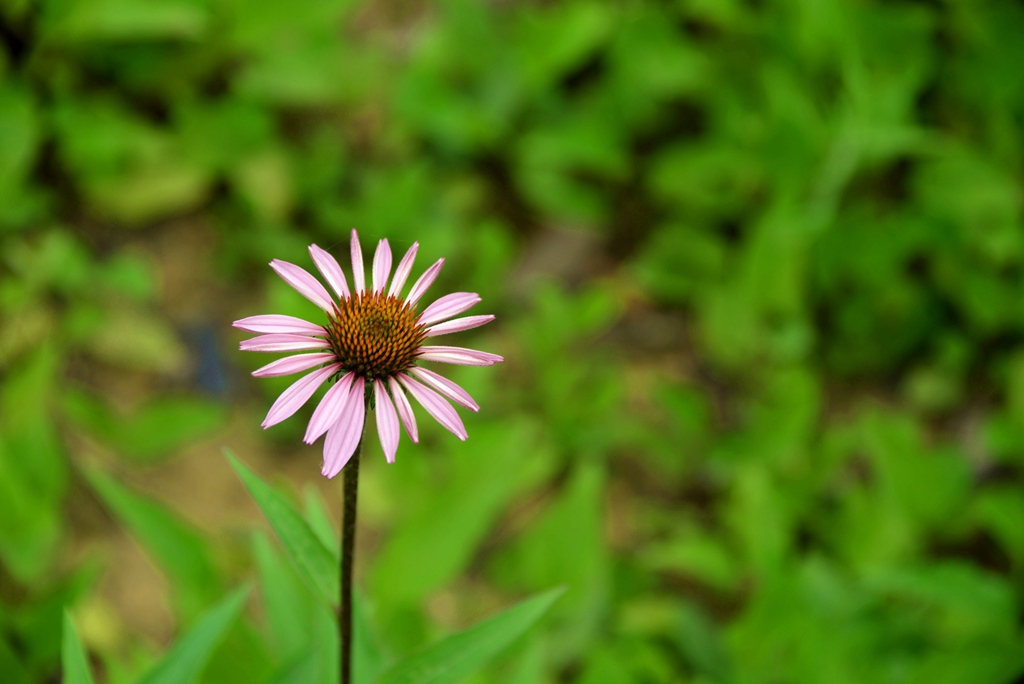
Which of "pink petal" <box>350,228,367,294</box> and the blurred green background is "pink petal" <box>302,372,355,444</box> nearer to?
"pink petal" <box>350,228,367,294</box>

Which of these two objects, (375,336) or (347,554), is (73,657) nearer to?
(347,554)

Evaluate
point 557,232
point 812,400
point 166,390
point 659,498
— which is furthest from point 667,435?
point 166,390

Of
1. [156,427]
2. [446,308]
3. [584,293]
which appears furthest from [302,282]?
[584,293]

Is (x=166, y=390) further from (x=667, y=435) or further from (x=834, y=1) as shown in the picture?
(x=834, y=1)

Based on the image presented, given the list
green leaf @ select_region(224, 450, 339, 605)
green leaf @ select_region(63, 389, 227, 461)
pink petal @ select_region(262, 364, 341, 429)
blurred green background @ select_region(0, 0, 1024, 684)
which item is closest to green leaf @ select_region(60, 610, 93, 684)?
green leaf @ select_region(224, 450, 339, 605)

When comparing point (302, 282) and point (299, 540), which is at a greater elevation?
point (302, 282)


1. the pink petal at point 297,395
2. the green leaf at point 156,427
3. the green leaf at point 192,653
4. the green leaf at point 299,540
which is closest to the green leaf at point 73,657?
the green leaf at point 192,653

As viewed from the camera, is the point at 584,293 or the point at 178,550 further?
the point at 584,293
